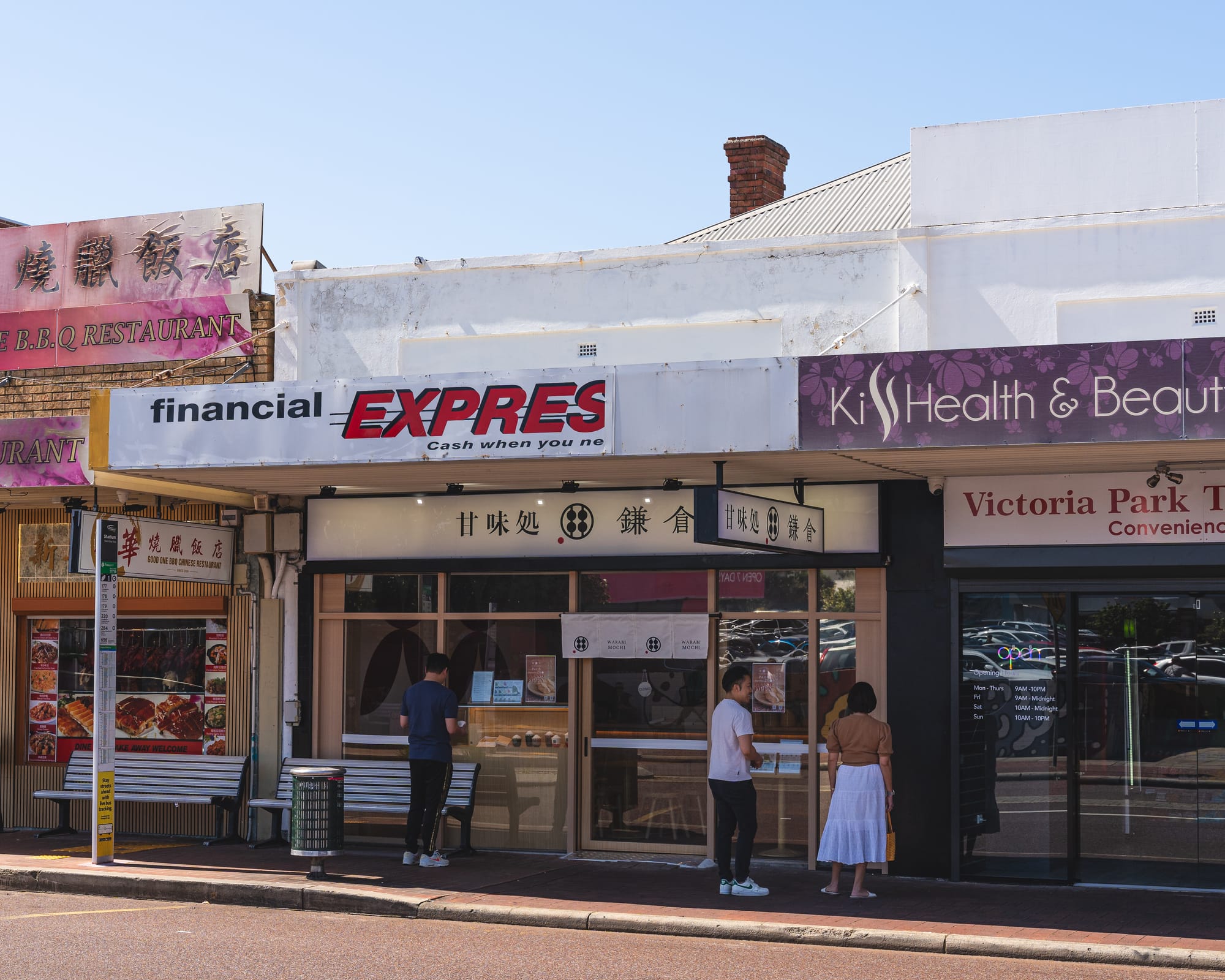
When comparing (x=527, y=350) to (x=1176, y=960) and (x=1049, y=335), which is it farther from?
→ (x=1176, y=960)

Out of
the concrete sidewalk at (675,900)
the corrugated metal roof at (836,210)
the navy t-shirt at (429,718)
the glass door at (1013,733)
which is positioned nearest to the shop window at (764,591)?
the glass door at (1013,733)

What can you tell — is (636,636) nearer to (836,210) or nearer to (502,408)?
(502,408)

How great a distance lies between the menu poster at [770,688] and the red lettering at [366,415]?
392cm

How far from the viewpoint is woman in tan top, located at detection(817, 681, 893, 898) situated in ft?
34.9

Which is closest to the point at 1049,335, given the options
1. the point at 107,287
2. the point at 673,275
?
the point at 673,275

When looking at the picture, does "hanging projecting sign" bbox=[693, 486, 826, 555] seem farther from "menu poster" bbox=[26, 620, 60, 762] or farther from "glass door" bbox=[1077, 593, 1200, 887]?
"menu poster" bbox=[26, 620, 60, 762]

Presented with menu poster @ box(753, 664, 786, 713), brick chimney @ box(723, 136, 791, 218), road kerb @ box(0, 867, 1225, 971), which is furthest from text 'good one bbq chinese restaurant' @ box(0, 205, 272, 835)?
brick chimney @ box(723, 136, 791, 218)

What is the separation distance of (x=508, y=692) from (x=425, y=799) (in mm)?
1473

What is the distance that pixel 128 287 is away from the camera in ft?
49.2

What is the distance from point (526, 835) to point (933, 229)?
6.43 metres

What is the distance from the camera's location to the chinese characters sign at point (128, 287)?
1455cm

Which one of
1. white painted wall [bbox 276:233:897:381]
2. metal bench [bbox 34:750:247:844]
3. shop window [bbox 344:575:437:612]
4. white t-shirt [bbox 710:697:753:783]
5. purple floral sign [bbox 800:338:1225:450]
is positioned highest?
white painted wall [bbox 276:233:897:381]

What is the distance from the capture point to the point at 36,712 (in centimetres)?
1564

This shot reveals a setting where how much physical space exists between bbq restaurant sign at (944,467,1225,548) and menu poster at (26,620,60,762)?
951 cm
